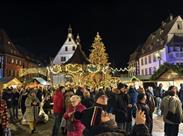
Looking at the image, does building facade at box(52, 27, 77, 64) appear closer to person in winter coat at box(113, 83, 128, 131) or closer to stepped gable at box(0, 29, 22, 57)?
stepped gable at box(0, 29, 22, 57)

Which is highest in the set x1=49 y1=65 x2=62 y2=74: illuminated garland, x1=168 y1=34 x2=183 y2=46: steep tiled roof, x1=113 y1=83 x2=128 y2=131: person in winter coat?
x1=168 y1=34 x2=183 y2=46: steep tiled roof

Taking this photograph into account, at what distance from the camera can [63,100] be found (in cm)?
1354

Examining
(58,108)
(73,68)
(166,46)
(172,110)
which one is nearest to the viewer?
(172,110)

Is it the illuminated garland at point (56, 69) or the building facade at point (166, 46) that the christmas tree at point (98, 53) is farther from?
the illuminated garland at point (56, 69)

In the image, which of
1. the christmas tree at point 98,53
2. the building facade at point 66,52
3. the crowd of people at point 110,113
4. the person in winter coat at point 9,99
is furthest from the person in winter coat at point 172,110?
the building facade at point 66,52

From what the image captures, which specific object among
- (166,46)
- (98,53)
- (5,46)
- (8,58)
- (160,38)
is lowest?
(98,53)

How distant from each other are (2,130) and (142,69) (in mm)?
68635

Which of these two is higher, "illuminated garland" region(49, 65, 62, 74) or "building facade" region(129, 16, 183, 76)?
"building facade" region(129, 16, 183, 76)

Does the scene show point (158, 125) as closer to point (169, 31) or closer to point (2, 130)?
point (2, 130)

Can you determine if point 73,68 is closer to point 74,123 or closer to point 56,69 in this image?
point 56,69

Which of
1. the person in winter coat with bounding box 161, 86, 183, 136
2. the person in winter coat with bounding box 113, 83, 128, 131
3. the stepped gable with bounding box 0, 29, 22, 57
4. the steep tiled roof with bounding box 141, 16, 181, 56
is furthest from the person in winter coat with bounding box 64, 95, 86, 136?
the stepped gable with bounding box 0, 29, 22, 57

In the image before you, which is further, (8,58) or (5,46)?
(8,58)

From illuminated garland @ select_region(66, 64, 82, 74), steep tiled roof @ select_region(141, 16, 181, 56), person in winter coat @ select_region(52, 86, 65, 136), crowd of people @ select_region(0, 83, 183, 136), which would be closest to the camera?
crowd of people @ select_region(0, 83, 183, 136)

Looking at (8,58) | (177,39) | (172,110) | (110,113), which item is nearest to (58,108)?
(110,113)
